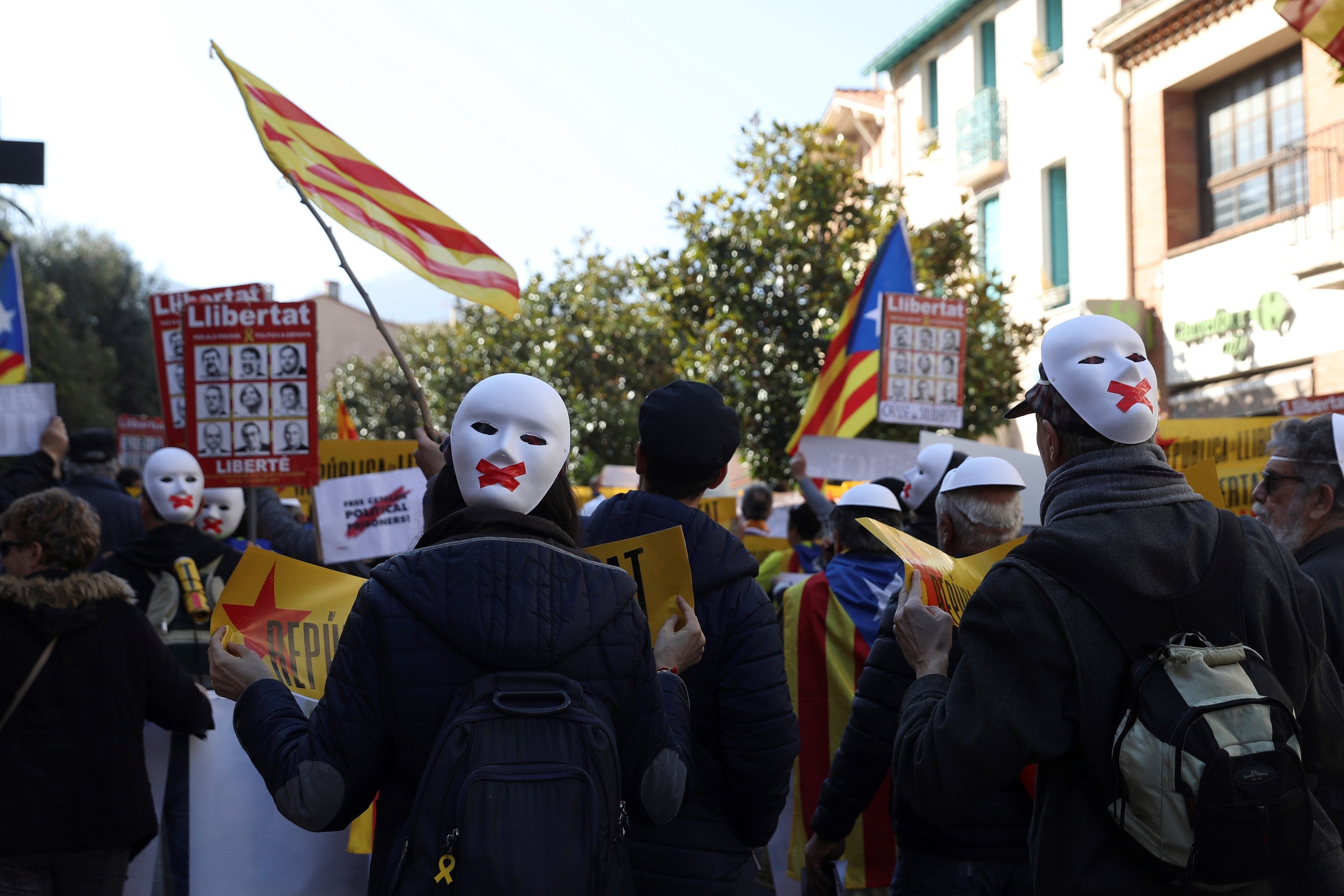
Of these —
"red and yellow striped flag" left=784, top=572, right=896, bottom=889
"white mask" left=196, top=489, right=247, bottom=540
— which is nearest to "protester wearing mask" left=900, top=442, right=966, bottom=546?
"red and yellow striped flag" left=784, top=572, right=896, bottom=889

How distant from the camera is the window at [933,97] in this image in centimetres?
2453

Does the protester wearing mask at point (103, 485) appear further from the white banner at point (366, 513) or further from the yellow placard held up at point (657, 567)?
the yellow placard held up at point (657, 567)

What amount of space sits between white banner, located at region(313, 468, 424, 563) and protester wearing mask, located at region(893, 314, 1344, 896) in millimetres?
3698

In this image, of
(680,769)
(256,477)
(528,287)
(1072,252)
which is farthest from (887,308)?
(528,287)

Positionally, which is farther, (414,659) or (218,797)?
(218,797)

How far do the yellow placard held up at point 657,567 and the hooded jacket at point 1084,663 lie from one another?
0.64 meters

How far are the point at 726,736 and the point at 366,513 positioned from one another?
329 centimetres

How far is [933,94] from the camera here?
24688 mm

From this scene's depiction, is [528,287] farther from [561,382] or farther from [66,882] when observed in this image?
[66,882]

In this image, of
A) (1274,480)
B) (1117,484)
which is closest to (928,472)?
(1274,480)

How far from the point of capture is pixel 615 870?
210 cm

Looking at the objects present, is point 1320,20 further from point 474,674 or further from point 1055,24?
point 1055,24

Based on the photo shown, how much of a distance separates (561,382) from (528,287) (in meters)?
3.64

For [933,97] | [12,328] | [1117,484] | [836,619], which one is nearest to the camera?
[1117,484]
